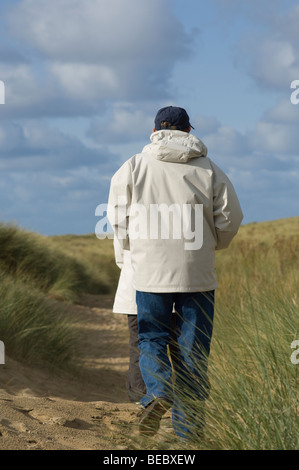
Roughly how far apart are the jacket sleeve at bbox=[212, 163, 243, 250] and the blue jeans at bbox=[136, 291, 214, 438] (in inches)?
16.8

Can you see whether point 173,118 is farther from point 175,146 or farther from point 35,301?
point 35,301

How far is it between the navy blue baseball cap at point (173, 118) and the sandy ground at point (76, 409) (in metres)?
1.92

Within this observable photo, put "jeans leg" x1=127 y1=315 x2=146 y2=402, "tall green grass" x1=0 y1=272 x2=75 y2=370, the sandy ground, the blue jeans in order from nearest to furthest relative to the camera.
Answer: the sandy ground, the blue jeans, "jeans leg" x1=127 y1=315 x2=146 y2=402, "tall green grass" x1=0 y1=272 x2=75 y2=370

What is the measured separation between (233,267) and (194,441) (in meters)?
8.30

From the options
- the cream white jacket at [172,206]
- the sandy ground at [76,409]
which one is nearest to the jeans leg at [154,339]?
the cream white jacket at [172,206]

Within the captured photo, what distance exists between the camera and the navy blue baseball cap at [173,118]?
4.34 metres

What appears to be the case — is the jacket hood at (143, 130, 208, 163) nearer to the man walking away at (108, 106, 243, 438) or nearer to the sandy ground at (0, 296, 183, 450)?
the man walking away at (108, 106, 243, 438)

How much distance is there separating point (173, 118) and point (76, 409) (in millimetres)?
2389

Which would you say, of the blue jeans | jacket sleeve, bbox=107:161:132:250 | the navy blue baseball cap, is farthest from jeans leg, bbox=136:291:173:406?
A: the navy blue baseball cap

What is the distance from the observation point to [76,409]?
16.8 ft

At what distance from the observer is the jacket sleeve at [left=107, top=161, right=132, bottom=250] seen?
165 inches

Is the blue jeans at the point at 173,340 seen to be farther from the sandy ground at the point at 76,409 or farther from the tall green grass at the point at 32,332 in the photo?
the tall green grass at the point at 32,332

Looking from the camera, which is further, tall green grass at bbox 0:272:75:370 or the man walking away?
tall green grass at bbox 0:272:75:370

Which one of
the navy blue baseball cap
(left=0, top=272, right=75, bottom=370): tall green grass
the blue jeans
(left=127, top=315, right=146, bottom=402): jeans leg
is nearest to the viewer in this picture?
the blue jeans
